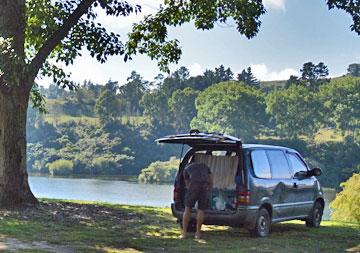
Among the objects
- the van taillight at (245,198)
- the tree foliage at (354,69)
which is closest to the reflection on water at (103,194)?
the van taillight at (245,198)

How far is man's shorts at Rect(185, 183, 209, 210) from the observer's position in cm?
1116

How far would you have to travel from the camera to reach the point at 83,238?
1036 centimetres

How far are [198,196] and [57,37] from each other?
539 centimetres

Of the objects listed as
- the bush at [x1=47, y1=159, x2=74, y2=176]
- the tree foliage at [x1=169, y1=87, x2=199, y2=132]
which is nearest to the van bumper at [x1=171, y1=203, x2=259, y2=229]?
the bush at [x1=47, y1=159, x2=74, y2=176]

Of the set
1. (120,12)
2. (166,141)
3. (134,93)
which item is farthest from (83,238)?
(134,93)

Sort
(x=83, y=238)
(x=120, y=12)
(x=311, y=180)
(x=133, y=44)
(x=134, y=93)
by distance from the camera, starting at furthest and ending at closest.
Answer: (x=134, y=93) < (x=133, y=44) < (x=120, y=12) < (x=311, y=180) < (x=83, y=238)

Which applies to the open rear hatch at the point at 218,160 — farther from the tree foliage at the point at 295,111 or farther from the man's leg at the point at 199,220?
the tree foliage at the point at 295,111

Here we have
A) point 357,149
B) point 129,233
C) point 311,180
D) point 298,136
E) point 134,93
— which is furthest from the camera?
point 134,93

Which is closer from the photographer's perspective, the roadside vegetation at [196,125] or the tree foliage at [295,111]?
the roadside vegetation at [196,125]

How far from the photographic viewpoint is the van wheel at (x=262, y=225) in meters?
11.5

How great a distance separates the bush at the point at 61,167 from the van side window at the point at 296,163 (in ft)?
318

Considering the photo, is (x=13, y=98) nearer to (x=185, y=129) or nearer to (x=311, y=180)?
(x=311, y=180)

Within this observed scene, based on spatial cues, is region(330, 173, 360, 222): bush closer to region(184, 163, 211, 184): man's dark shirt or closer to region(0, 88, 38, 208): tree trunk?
region(0, 88, 38, 208): tree trunk

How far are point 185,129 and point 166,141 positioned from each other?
418ft
